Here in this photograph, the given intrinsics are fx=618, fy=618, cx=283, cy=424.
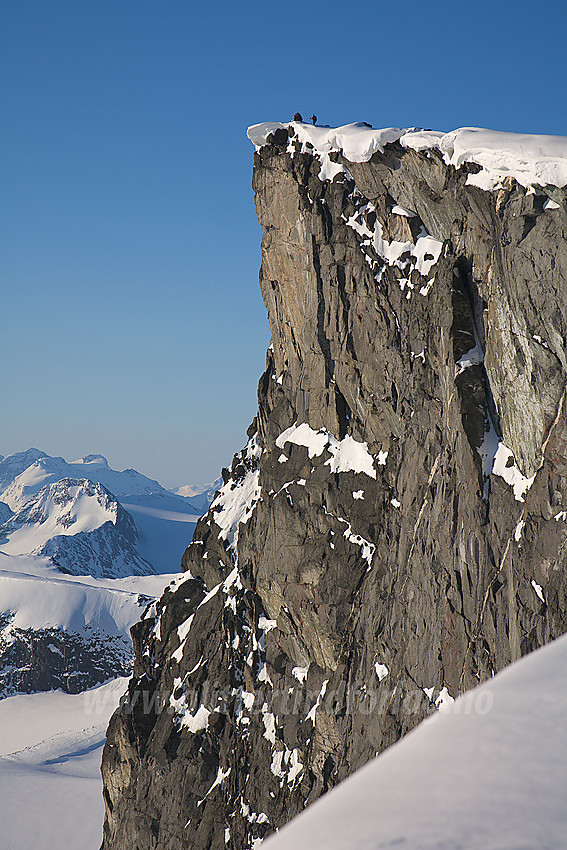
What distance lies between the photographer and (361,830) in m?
2.98

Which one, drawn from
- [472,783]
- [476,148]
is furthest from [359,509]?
[472,783]

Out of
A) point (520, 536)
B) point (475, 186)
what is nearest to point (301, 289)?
point (475, 186)

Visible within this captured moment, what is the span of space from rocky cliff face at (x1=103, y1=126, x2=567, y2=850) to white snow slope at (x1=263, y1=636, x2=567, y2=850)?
1190 centimetres

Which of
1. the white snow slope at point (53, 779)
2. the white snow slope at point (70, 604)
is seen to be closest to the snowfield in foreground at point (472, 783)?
the white snow slope at point (53, 779)

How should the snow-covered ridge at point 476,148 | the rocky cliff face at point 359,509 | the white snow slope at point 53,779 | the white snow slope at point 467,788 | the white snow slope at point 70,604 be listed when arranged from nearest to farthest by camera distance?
the white snow slope at point 467,788
the snow-covered ridge at point 476,148
the rocky cliff face at point 359,509
the white snow slope at point 53,779
the white snow slope at point 70,604

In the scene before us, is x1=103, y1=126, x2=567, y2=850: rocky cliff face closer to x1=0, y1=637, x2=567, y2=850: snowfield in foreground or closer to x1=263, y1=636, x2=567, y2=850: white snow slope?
x1=0, y1=637, x2=567, y2=850: snowfield in foreground

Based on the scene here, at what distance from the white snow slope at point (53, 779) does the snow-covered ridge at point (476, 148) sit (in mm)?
54905

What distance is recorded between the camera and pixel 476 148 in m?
17.4

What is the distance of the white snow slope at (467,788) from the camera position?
9.39 feet

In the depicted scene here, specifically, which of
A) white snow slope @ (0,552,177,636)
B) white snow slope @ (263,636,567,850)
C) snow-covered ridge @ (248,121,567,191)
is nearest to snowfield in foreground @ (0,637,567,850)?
white snow slope @ (263,636,567,850)

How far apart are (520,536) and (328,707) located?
12.2 meters

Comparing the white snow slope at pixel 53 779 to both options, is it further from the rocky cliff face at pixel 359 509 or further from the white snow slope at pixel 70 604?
the rocky cliff face at pixel 359 509

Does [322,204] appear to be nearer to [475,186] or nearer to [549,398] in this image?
[475,186]

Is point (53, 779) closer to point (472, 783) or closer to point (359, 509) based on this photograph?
point (359, 509)
